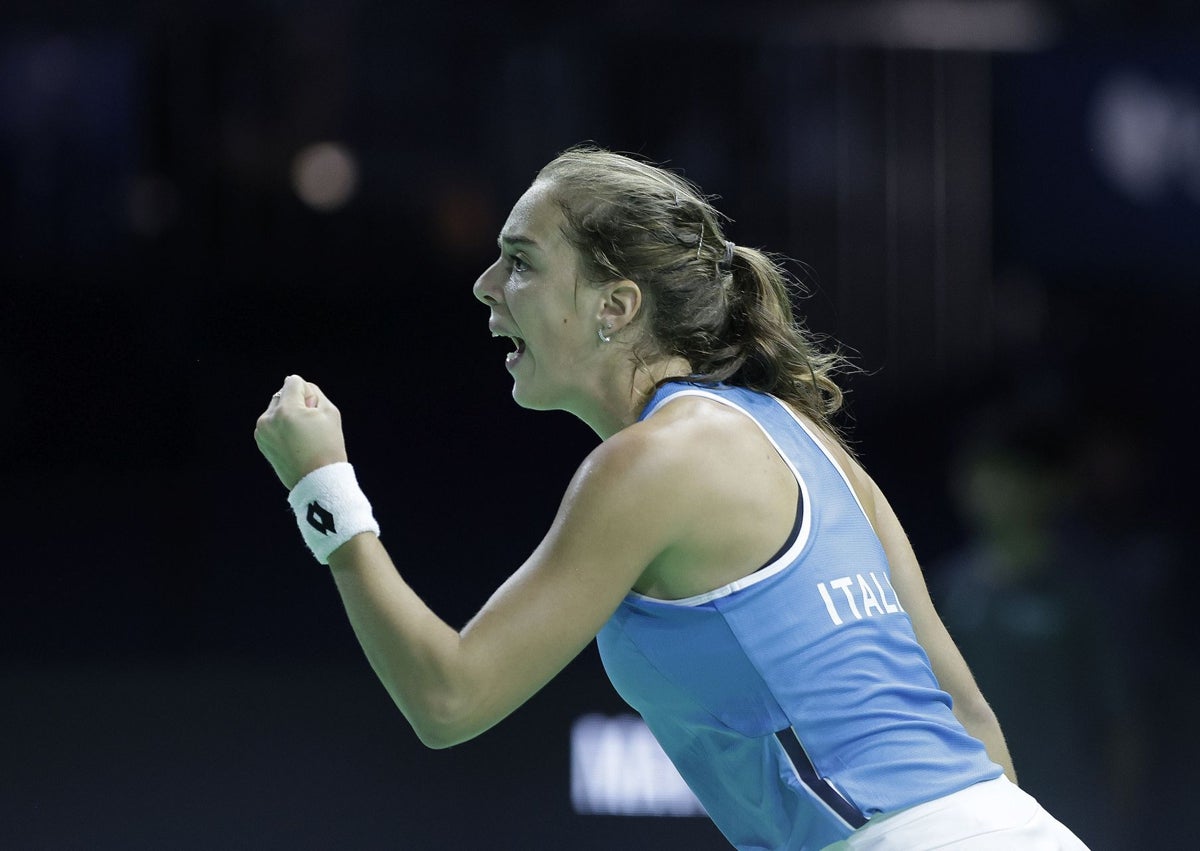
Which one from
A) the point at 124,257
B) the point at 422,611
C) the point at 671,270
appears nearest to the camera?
the point at 422,611

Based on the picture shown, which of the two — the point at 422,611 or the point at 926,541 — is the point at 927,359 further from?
the point at 422,611

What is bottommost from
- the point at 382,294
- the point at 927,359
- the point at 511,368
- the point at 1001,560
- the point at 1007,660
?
the point at 1007,660

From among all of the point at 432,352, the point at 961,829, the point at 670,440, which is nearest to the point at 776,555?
the point at 670,440

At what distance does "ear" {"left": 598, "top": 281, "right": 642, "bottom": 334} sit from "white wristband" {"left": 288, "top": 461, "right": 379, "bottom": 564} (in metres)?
0.33

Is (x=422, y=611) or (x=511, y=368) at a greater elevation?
(x=511, y=368)

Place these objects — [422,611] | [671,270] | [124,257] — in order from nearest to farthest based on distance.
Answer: [422,611] → [671,270] → [124,257]

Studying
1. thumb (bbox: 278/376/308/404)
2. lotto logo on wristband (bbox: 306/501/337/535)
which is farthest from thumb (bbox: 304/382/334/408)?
lotto logo on wristband (bbox: 306/501/337/535)

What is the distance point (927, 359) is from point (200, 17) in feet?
5.98

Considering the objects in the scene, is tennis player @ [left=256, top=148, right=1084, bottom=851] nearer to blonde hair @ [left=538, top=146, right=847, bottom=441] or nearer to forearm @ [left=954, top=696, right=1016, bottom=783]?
blonde hair @ [left=538, top=146, right=847, bottom=441]

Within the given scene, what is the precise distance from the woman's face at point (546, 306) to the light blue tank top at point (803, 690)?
0.80 feet

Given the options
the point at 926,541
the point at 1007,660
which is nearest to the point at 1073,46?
the point at 926,541

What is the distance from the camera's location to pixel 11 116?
11.2 ft

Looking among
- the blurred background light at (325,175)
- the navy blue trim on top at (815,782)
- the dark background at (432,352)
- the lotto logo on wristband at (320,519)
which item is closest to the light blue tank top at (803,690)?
the navy blue trim on top at (815,782)

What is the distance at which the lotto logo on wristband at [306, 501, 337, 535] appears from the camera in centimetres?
133
